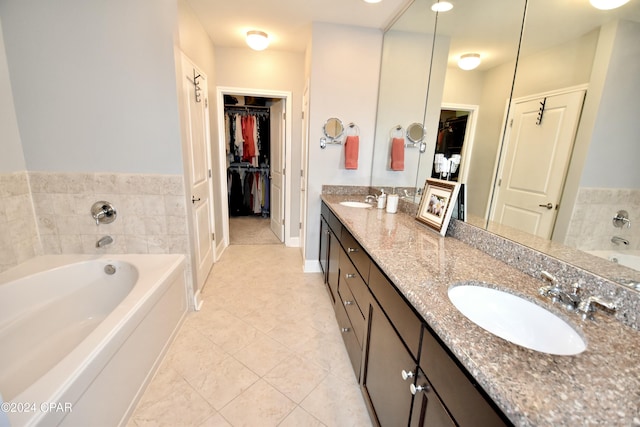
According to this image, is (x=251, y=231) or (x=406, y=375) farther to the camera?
(x=251, y=231)

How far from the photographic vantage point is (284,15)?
2408mm

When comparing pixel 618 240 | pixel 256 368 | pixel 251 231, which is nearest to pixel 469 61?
pixel 618 240

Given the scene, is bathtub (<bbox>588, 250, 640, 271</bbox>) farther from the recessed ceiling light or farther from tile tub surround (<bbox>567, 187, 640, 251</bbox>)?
the recessed ceiling light

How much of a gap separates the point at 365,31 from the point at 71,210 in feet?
9.73

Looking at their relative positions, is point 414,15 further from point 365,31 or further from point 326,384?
point 326,384

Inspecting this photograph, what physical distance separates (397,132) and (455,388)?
233 cm

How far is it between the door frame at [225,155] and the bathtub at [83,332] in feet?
4.59

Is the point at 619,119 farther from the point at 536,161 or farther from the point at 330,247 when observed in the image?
the point at 330,247

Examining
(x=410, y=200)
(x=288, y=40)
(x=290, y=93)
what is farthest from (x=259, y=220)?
(x=410, y=200)

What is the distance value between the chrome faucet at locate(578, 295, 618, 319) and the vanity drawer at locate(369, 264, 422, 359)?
0.49 meters

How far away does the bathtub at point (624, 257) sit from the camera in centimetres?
85

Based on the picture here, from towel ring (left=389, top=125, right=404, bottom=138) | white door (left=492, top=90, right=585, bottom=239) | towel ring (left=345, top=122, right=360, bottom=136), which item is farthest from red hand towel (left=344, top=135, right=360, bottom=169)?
white door (left=492, top=90, right=585, bottom=239)

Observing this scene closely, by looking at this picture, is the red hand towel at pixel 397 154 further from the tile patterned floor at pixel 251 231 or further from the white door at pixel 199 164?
the tile patterned floor at pixel 251 231

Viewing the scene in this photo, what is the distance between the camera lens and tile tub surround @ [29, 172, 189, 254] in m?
1.98
